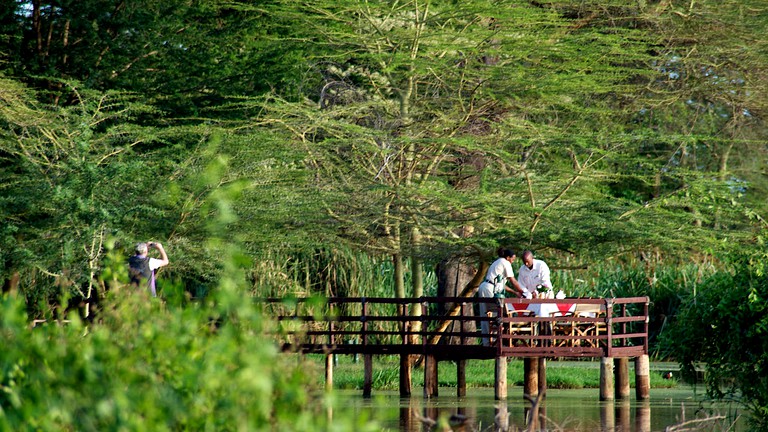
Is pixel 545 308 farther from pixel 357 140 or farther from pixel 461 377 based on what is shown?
pixel 357 140

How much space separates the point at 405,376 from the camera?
64.9 ft

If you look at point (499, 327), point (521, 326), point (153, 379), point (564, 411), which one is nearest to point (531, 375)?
point (521, 326)

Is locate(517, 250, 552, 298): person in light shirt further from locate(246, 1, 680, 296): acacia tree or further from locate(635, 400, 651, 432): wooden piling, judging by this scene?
locate(635, 400, 651, 432): wooden piling

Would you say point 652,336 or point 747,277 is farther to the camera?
point 652,336

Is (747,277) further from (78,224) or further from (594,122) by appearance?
(594,122)

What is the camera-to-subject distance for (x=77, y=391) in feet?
18.5

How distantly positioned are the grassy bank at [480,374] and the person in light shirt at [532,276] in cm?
267

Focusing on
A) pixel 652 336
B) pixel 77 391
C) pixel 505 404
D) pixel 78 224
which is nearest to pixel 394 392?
pixel 505 404

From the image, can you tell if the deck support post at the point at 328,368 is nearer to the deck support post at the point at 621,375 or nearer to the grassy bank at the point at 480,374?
the grassy bank at the point at 480,374

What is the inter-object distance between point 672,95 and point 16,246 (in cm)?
1341

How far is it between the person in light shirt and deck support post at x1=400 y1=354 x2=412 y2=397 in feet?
7.02

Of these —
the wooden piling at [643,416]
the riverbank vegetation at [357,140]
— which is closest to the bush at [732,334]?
the wooden piling at [643,416]

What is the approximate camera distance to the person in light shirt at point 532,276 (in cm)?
1923

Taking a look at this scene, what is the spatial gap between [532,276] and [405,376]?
2.55m
